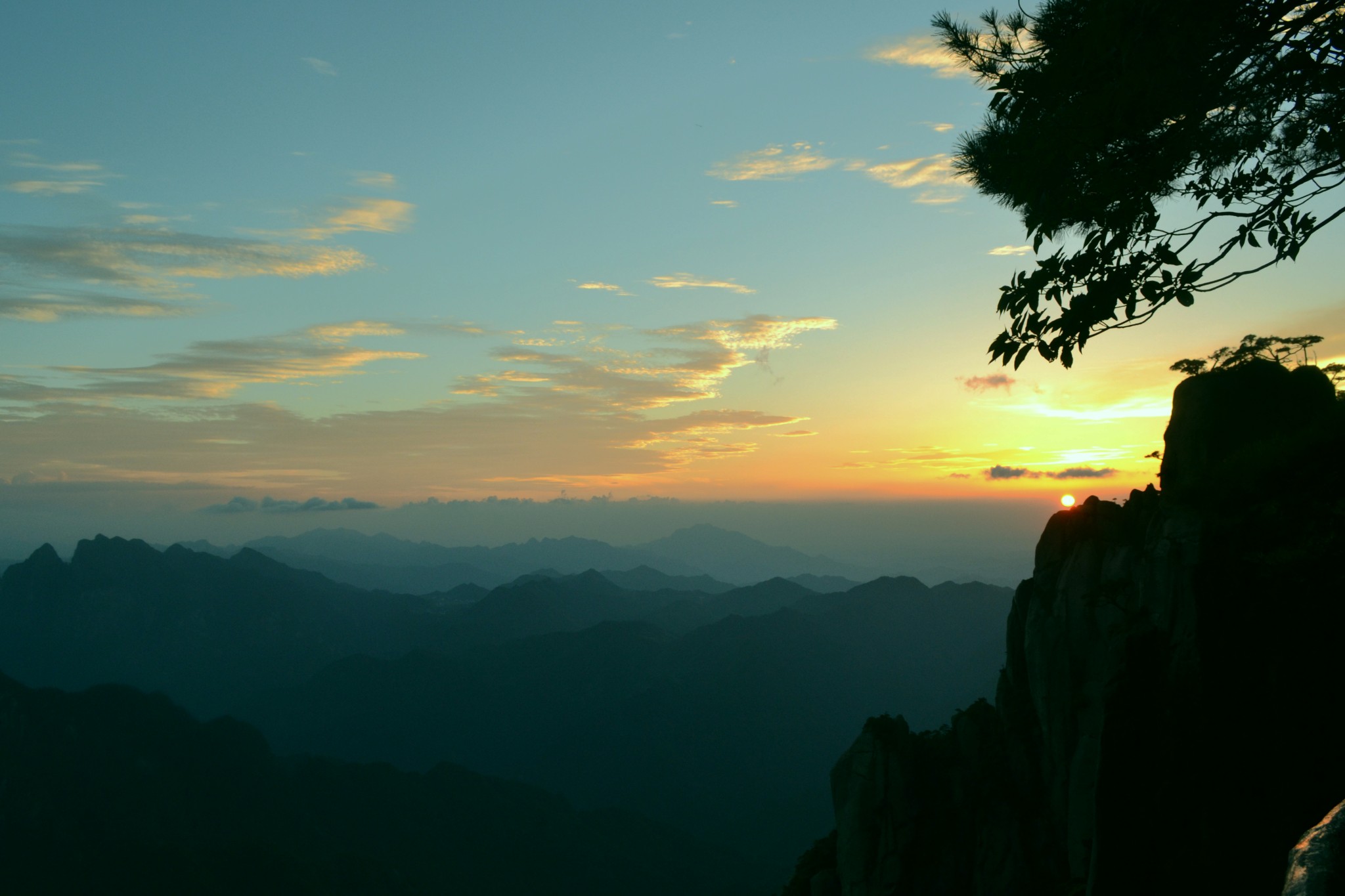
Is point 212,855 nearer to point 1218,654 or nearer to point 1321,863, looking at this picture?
point 1218,654

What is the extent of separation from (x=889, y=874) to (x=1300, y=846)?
43.3 m

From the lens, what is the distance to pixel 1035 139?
1190 cm

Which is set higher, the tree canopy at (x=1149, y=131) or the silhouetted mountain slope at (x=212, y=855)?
the tree canopy at (x=1149, y=131)

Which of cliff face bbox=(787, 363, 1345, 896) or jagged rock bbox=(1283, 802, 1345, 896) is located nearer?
jagged rock bbox=(1283, 802, 1345, 896)

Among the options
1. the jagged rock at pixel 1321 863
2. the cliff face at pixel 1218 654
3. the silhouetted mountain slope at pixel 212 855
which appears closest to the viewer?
the jagged rock at pixel 1321 863

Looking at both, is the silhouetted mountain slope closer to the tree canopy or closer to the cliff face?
the cliff face

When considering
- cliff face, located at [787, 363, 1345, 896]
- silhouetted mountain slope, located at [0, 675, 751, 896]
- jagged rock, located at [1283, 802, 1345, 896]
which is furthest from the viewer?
silhouetted mountain slope, located at [0, 675, 751, 896]

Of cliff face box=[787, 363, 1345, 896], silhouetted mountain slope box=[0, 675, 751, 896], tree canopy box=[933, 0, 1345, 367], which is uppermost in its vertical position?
tree canopy box=[933, 0, 1345, 367]

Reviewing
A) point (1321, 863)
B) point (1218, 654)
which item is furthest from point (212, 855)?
point (1321, 863)

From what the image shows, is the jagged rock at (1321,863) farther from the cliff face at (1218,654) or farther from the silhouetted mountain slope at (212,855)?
the silhouetted mountain slope at (212,855)

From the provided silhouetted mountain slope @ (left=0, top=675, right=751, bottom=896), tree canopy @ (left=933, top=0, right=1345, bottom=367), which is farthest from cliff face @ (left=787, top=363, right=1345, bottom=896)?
silhouetted mountain slope @ (left=0, top=675, right=751, bottom=896)

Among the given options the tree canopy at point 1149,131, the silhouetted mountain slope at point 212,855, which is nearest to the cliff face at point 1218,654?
A: the tree canopy at point 1149,131

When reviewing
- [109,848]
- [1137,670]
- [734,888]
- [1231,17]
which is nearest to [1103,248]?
[1231,17]

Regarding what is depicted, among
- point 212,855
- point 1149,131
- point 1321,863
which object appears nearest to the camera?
point 1321,863
